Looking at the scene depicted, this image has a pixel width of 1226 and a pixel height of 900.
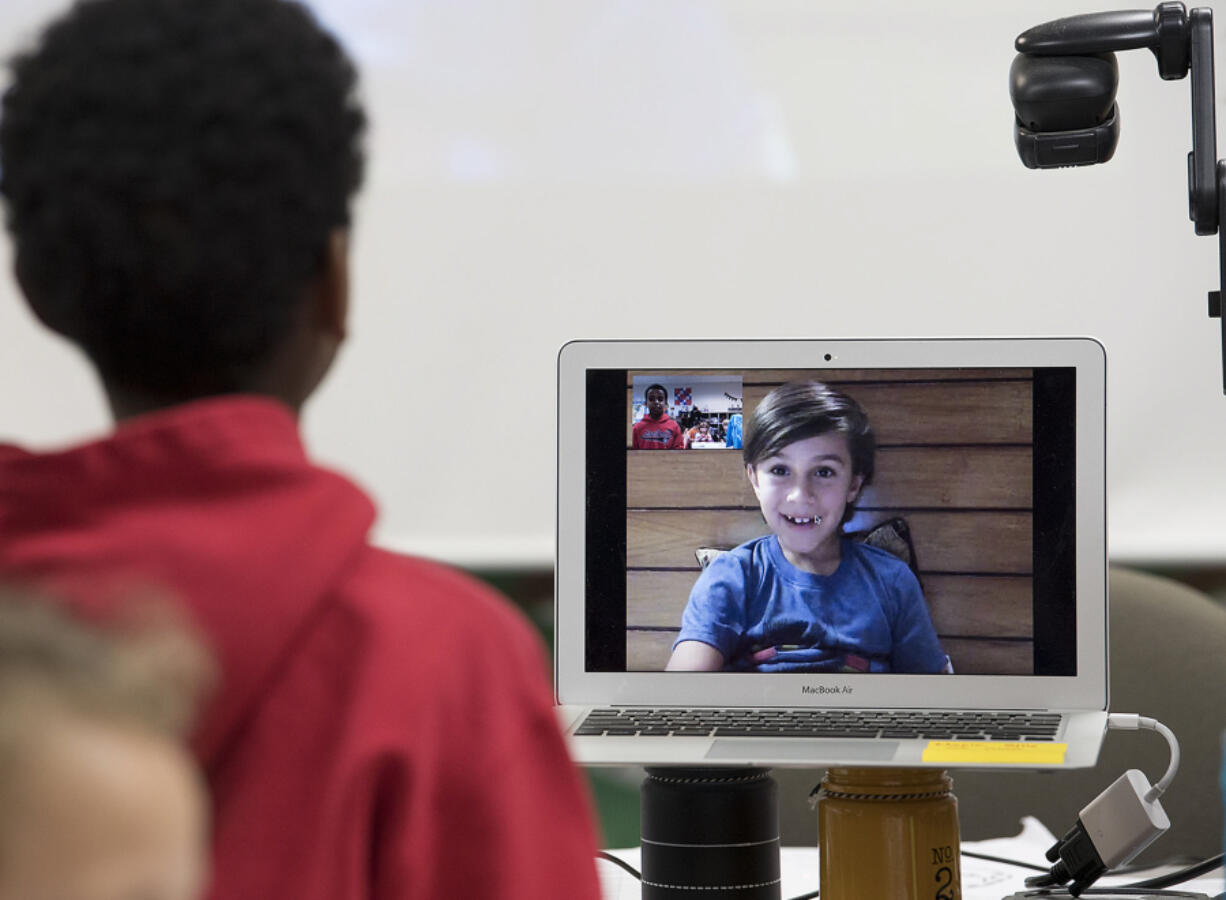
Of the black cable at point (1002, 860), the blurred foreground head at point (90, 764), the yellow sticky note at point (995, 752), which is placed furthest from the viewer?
the black cable at point (1002, 860)

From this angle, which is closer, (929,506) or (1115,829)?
(1115,829)

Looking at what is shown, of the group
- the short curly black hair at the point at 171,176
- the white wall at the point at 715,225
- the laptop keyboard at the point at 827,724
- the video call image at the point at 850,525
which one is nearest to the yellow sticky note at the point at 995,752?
the laptop keyboard at the point at 827,724

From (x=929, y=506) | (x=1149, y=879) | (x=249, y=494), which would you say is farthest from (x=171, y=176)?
(x=1149, y=879)

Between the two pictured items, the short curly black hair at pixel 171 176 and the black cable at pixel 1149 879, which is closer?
the short curly black hair at pixel 171 176

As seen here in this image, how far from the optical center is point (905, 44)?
2.25m

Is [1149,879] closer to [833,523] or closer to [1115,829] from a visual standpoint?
[1115,829]

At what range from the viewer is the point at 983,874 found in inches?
46.8

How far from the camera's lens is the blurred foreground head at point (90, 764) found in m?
0.35

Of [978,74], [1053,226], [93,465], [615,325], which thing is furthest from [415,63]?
[93,465]

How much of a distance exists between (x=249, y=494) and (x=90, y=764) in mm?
146

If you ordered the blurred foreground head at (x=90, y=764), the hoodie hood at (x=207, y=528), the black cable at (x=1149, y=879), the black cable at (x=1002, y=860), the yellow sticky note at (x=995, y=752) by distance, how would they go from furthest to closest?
the black cable at (x=1002, y=860) < the black cable at (x=1149, y=879) < the yellow sticky note at (x=995, y=752) < the hoodie hood at (x=207, y=528) < the blurred foreground head at (x=90, y=764)

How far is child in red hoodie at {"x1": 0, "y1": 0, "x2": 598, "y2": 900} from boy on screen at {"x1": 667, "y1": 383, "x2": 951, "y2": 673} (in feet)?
2.05

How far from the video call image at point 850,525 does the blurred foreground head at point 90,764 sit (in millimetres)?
767

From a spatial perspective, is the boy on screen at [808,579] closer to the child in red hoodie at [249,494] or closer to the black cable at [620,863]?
the black cable at [620,863]
